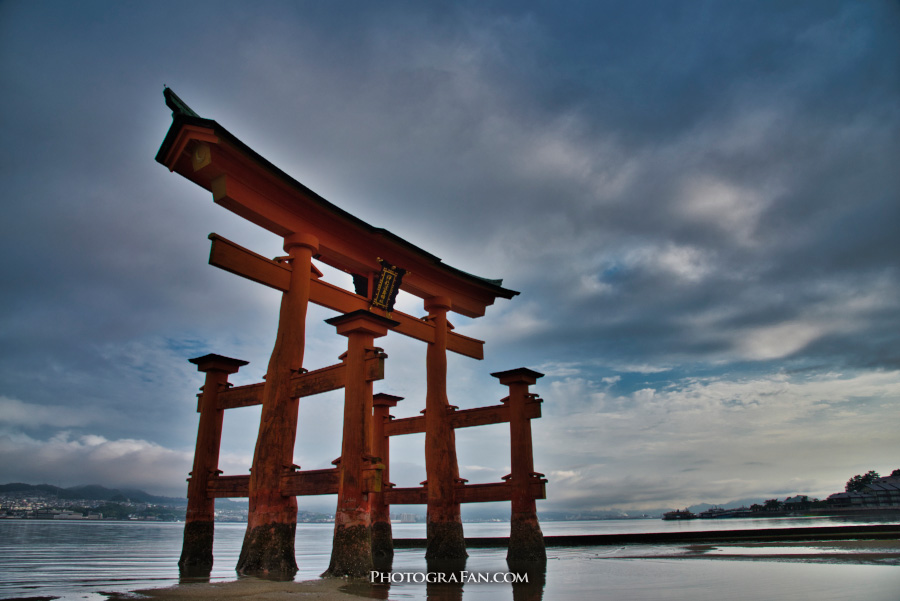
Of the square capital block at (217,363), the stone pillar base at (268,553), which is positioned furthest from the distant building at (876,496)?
the square capital block at (217,363)

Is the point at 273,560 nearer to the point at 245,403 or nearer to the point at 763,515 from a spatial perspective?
the point at 245,403

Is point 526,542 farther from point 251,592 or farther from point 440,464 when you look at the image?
point 251,592

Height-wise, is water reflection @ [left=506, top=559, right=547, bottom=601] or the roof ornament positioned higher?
the roof ornament

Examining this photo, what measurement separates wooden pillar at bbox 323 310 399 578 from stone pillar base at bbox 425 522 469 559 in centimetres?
497

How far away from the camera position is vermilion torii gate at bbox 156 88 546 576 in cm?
1061

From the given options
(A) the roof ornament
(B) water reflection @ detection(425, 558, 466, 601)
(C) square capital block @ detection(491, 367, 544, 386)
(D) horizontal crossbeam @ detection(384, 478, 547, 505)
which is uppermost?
(A) the roof ornament

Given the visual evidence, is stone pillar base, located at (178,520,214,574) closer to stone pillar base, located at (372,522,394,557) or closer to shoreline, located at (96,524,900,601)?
shoreline, located at (96,524,900,601)

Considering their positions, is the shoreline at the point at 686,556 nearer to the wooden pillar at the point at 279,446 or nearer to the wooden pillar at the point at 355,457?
the wooden pillar at the point at 355,457

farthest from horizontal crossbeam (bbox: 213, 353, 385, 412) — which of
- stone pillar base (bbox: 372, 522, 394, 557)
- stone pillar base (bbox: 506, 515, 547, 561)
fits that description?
stone pillar base (bbox: 506, 515, 547, 561)

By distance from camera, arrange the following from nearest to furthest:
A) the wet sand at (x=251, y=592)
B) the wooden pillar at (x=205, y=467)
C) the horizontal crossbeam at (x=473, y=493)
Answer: the wet sand at (x=251, y=592) < the wooden pillar at (x=205, y=467) < the horizontal crossbeam at (x=473, y=493)

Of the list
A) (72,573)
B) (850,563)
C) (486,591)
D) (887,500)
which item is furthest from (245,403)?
(887,500)

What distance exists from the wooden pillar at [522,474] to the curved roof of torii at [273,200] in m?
4.30

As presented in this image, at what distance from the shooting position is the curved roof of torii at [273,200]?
10.9 m

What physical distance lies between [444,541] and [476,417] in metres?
3.62
